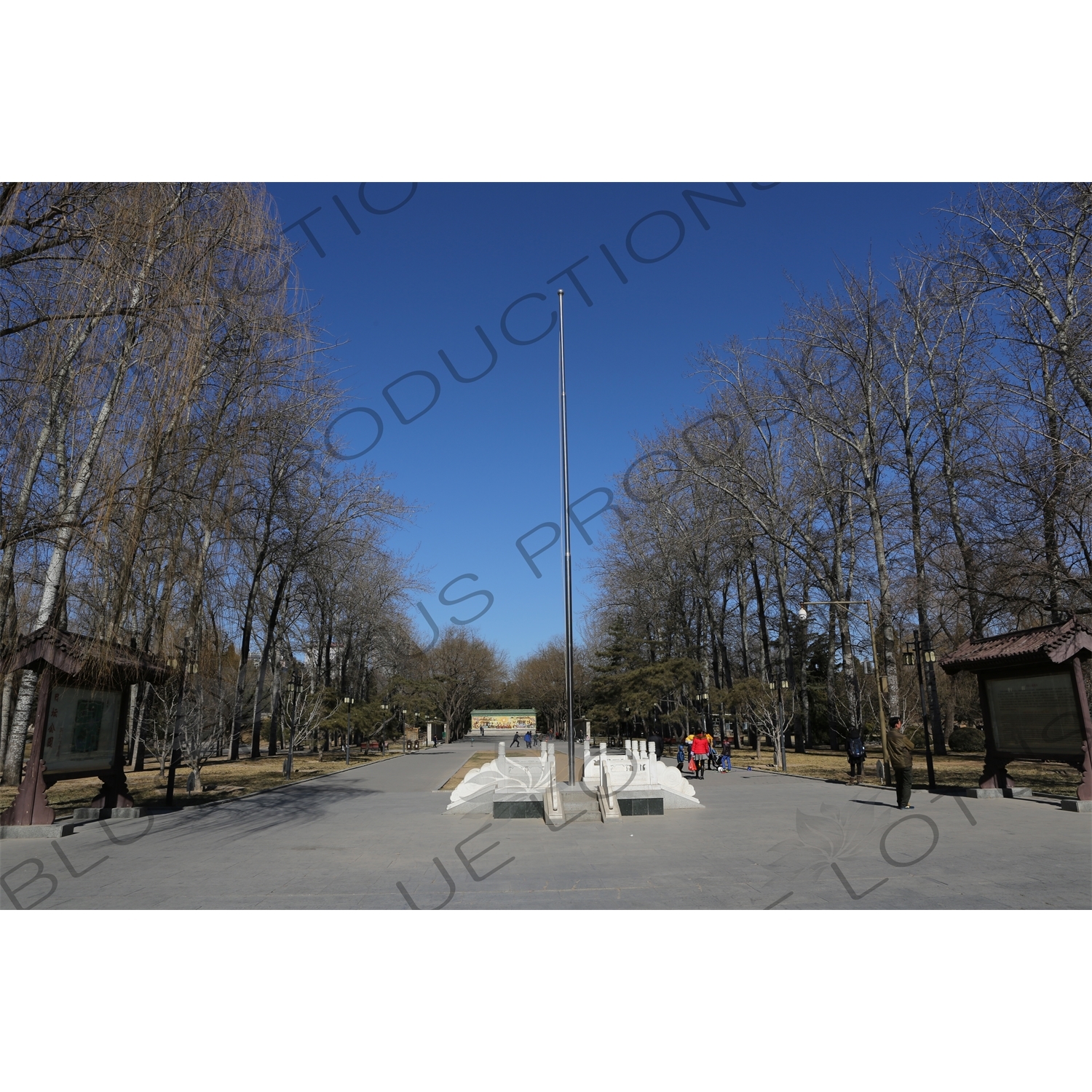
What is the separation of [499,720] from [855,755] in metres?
63.5

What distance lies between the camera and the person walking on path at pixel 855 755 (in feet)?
66.0

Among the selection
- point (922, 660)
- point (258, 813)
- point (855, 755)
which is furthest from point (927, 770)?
point (258, 813)

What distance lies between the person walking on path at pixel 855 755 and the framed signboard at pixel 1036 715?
591 centimetres

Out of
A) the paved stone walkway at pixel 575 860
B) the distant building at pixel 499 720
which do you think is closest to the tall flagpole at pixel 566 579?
the paved stone walkway at pixel 575 860

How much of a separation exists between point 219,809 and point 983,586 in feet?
66.1

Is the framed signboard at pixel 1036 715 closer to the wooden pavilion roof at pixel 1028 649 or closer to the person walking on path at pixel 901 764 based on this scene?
the wooden pavilion roof at pixel 1028 649

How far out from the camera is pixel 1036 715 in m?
13.5

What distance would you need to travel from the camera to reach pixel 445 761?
33.6 metres

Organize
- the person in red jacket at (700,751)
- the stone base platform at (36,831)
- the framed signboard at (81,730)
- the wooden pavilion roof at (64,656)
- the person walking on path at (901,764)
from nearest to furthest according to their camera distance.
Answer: the wooden pavilion roof at (64,656)
the stone base platform at (36,831)
the framed signboard at (81,730)
the person walking on path at (901,764)
the person in red jacket at (700,751)

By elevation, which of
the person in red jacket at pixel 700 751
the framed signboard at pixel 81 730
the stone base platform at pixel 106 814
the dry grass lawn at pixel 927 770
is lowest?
the dry grass lawn at pixel 927 770

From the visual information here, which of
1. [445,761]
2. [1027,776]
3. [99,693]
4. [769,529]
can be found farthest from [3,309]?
[445,761]

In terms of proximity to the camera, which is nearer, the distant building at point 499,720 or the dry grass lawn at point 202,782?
the dry grass lawn at point 202,782

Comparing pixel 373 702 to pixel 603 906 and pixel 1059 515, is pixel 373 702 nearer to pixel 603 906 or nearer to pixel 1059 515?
pixel 1059 515

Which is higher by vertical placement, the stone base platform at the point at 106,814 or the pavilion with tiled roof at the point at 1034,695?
the pavilion with tiled roof at the point at 1034,695
